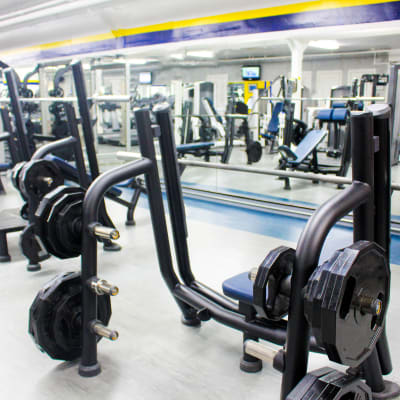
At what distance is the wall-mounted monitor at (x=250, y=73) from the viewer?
19.6 ft

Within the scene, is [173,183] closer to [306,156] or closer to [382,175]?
[382,175]

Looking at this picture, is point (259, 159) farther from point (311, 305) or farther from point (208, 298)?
point (311, 305)

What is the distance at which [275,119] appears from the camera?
623 cm

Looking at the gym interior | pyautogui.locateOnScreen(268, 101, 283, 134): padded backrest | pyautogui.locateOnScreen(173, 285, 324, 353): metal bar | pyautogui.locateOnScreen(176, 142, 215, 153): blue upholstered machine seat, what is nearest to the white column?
the gym interior

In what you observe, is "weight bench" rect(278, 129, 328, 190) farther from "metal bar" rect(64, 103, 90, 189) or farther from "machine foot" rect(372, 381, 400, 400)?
"machine foot" rect(372, 381, 400, 400)

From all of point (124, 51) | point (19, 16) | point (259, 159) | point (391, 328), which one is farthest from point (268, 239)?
point (19, 16)

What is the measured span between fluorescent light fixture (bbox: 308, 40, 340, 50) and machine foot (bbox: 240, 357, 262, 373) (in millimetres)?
4579

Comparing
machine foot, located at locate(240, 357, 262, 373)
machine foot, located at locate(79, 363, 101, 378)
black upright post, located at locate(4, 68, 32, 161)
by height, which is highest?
black upright post, located at locate(4, 68, 32, 161)

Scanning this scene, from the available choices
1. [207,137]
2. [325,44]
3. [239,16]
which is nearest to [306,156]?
[325,44]

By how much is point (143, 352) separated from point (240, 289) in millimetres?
521

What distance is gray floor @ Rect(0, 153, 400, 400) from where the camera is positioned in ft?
5.22

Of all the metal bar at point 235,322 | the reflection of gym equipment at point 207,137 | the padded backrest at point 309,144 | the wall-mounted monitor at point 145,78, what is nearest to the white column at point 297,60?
the padded backrest at point 309,144

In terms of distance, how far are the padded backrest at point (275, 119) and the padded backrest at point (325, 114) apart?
21.8 inches

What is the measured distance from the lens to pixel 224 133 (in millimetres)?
6359
